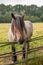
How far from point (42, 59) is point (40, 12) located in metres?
23.1

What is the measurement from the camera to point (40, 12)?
2909 centimetres

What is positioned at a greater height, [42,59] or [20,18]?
[20,18]

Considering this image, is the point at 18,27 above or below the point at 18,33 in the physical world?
above

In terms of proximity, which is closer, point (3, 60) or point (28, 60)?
point (28, 60)

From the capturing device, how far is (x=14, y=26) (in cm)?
575

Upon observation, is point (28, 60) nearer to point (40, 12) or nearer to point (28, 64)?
point (28, 64)

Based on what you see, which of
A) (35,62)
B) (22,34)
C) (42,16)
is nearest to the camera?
(22,34)

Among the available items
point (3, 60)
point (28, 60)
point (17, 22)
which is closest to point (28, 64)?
point (28, 60)

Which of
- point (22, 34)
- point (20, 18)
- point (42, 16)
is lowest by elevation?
point (42, 16)

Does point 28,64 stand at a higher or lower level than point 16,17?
lower

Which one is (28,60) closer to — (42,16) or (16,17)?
(16,17)

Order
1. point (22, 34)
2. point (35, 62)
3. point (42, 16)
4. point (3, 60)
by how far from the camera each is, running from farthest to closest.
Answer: point (42, 16) < point (3, 60) < point (35, 62) < point (22, 34)

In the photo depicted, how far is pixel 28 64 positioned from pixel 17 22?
1.24 meters

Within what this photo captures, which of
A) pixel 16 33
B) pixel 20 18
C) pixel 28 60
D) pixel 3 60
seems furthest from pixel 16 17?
pixel 3 60
